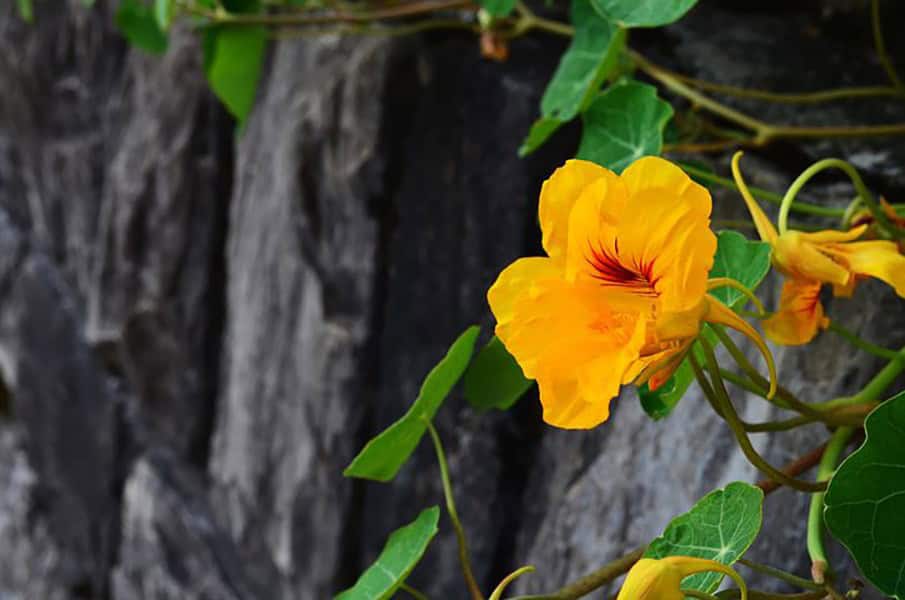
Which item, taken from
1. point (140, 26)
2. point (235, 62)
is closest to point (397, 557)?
point (235, 62)

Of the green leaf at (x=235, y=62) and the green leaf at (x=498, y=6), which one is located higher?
the green leaf at (x=498, y=6)

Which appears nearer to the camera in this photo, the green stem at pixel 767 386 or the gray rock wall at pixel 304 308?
the green stem at pixel 767 386

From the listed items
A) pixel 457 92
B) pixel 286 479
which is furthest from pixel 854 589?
pixel 286 479

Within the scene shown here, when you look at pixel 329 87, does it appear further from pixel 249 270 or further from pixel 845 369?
pixel 845 369

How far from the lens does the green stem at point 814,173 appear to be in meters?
0.48

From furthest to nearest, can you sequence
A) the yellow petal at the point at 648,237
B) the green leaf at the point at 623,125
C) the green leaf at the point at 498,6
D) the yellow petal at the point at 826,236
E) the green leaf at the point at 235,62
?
the green leaf at the point at 235,62, the green leaf at the point at 498,6, the green leaf at the point at 623,125, the yellow petal at the point at 826,236, the yellow petal at the point at 648,237

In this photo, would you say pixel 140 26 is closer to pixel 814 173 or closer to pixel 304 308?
pixel 304 308

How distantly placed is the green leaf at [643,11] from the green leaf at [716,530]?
264 millimetres

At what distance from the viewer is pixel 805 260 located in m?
0.49

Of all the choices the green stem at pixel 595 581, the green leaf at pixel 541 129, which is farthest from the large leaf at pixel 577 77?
the green stem at pixel 595 581

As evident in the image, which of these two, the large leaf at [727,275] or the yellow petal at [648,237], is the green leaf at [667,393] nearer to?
the large leaf at [727,275]

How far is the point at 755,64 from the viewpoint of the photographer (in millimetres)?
1055

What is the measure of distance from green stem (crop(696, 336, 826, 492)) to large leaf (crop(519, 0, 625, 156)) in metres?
0.34

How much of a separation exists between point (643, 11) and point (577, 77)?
23cm
